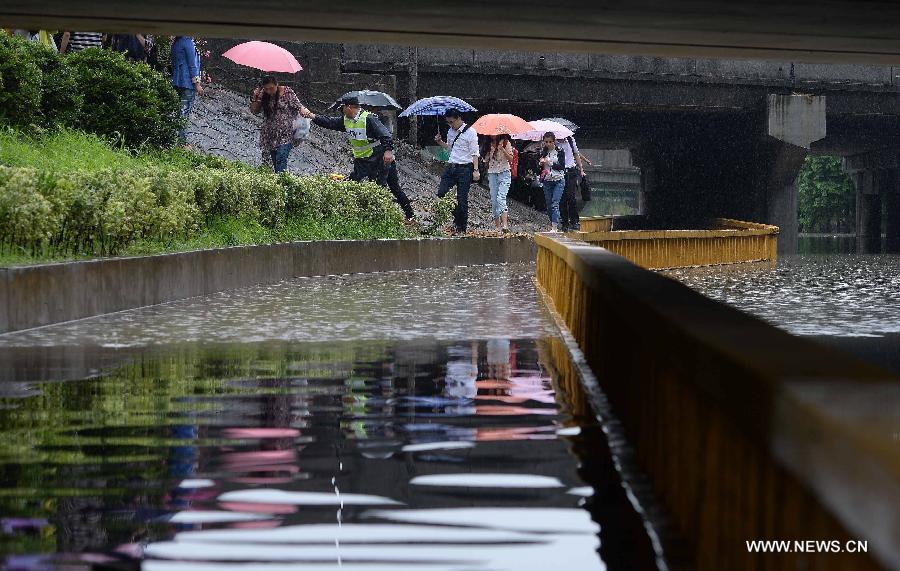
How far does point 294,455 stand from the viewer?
904 cm

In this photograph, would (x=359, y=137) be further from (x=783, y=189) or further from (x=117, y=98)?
(x=783, y=189)

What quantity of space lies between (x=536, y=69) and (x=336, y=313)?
40650 millimetres

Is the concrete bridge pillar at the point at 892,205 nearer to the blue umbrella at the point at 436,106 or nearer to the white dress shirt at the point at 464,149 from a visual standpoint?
the blue umbrella at the point at 436,106

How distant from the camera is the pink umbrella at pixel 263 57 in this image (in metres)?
37.5

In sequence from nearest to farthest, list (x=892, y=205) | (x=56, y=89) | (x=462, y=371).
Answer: (x=462, y=371) < (x=56, y=89) < (x=892, y=205)

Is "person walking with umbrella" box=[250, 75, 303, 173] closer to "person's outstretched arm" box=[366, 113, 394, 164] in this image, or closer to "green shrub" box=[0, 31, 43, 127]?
"person's outstretched arm" box=[366, 113, 394, 164]

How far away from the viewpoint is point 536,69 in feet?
197

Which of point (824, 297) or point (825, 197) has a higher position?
point (824, 297)

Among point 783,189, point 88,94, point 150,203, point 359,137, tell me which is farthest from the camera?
point 783,189

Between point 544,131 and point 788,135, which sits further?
point 788,135

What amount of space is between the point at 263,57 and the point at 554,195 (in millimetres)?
6564

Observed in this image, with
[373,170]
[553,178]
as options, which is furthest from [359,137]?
[553,178]

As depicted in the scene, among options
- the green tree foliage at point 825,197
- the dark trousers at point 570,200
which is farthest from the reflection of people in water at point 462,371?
the green tree foliage at point 825,197

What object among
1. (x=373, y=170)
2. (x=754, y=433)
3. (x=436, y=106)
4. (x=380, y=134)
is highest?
(x=436, y=106)
